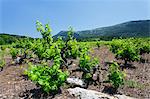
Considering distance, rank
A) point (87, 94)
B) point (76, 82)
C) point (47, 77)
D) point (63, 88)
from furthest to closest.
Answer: point (76, 82), point (63, 88), point (47, 77), point (87, 94)

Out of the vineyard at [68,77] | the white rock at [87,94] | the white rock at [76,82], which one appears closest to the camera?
the white rock at [87,94]

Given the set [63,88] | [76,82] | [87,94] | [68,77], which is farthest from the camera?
[68,77]

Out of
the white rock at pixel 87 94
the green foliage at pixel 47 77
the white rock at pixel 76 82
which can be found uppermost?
the green foliage at pixel 47 77

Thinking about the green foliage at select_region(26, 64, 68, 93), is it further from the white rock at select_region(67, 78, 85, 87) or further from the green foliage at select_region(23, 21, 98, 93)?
the white rock at select_region(67, 78, 85, 87)

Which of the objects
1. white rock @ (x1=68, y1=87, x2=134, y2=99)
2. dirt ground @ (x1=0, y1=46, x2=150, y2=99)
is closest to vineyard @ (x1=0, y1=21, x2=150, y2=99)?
dirt ground @ (x1=0, y1=46, x2=150, y2=99)

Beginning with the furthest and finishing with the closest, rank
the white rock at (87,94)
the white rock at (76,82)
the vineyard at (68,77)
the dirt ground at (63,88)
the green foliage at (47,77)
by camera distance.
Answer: the white rock at (76,82)
the dirt ground at (63,88)
the vineyard at (68,77)
the green foliage at (47,77)
the white rock at (87,94)

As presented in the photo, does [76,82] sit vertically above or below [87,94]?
above

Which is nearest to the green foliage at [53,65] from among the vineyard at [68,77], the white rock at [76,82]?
the vineyard at [68,77]

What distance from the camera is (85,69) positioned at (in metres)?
16.1

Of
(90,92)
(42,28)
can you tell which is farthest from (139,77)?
(42,28)

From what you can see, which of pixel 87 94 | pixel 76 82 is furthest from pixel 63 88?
pixel 87 94

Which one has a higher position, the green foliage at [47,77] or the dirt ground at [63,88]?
the green foliage at [47,77]

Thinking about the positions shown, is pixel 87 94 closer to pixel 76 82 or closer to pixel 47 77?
pixel 76 82

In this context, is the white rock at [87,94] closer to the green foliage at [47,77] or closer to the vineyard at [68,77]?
the vineyard at [68,77]
